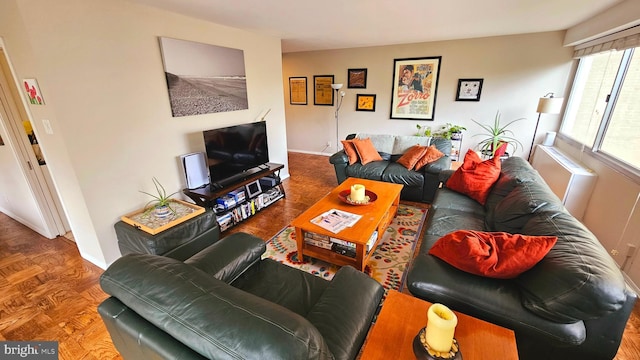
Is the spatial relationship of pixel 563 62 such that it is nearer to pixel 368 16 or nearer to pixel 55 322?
pixel 368 16

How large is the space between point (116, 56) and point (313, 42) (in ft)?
9.82

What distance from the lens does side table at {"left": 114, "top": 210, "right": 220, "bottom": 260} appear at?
2068 millimetres

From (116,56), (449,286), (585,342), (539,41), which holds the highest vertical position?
(539,41)

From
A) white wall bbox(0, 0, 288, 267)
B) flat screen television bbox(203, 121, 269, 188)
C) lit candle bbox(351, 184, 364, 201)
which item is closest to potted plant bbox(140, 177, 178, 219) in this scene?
white wall bbox(0, 0, 288, 267)

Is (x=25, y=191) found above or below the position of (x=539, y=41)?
below

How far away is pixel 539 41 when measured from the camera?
3.92 m

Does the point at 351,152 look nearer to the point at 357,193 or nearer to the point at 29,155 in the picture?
the point at 357,193

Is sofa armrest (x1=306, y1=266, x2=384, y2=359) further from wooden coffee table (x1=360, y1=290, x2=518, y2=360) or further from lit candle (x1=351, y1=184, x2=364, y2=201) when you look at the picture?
lit candle (x1=351, y1=184, x2=364, y2=201)

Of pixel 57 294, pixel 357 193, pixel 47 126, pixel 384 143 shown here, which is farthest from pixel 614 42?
pixel 57 294

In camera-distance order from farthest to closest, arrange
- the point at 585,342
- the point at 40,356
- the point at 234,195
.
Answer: the point at 234,195 < the point at 40,356 < the point at 585,342

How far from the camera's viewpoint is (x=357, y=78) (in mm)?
5254

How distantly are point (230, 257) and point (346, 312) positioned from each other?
0.77m

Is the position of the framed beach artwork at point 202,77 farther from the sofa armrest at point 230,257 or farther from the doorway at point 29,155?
the sofa armrest at point 230,257

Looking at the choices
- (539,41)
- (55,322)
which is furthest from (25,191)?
(539,41)
